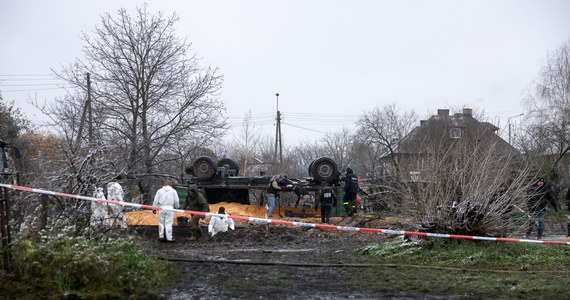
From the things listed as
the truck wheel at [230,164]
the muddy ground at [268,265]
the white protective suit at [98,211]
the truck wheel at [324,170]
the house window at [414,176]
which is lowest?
the muddy ground at [268,265]

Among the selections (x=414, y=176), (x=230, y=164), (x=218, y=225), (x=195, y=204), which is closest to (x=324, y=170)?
(x=230, y=164)

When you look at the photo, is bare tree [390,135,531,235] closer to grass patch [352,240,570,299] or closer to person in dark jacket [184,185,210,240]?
grass patch [352,240,570,299]

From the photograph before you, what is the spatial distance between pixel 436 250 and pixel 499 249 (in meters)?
1.10

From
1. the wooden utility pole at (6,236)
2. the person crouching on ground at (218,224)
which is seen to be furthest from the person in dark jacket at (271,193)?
the wooden utility pole at (6,236)

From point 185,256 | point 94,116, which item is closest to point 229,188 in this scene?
point 94,116

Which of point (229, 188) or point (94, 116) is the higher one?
point (94, 116)

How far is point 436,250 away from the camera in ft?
34.1

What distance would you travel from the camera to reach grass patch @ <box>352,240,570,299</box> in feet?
25.1

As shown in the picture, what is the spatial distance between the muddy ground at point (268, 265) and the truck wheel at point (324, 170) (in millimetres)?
4859

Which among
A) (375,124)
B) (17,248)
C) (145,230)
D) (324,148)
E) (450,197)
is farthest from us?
(324,148)

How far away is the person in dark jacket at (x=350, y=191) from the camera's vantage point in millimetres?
20797

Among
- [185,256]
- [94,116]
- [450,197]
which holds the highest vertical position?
[94,116]

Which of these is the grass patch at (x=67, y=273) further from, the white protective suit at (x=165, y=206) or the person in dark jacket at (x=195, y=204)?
the person in dark jacket at (x=195, y=204)

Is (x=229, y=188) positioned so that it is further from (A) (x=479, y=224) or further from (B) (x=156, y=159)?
(A) (x=479, y=224)
